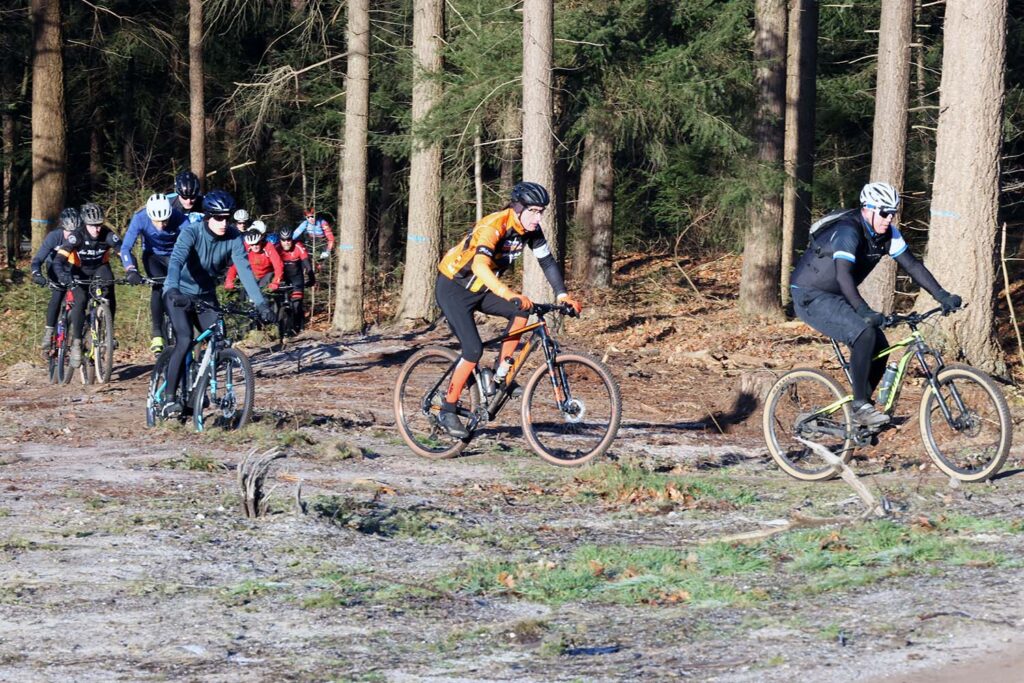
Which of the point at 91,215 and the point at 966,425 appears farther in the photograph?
the point at 91,215

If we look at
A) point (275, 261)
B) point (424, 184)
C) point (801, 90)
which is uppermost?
point (801, 90)

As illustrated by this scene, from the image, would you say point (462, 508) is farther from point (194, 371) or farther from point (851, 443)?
point (194, 371)

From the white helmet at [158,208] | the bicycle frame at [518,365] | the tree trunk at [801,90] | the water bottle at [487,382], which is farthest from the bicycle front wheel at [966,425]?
the tree trunk at [801,90]

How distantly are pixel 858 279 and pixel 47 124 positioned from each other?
20.1m

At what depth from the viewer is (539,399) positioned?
10.4 m

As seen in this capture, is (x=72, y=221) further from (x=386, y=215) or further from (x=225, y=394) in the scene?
(x=386, y=215)

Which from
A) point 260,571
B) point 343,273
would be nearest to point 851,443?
point 260,571

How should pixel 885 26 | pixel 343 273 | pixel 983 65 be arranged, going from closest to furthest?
1. pixel 983 65
2. pixel 885 26
3. pixel 343 273

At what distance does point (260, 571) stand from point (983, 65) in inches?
419

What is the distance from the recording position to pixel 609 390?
33.6ft

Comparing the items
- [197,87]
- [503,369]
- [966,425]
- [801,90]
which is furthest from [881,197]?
[197,87]

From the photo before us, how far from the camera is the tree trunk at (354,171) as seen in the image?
73.8ft

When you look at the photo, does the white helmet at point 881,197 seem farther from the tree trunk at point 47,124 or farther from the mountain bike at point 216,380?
the tree trunk at point 47,124

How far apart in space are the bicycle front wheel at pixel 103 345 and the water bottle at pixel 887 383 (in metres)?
8.87
